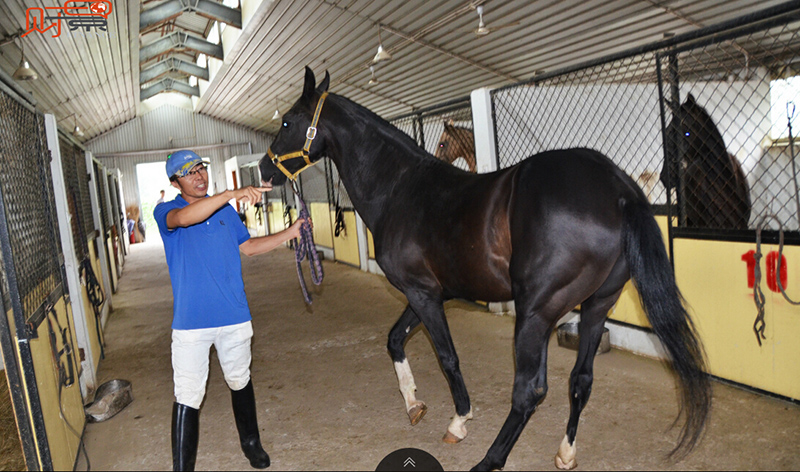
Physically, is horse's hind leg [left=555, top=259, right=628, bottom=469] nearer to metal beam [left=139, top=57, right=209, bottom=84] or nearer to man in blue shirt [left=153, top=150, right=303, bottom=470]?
man in blue shirt [left=153, top=150, right=303, bottom=470]

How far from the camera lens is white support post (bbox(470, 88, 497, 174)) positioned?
15.5ft

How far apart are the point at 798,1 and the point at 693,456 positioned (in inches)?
82.6

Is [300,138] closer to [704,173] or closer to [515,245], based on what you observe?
[515,245]

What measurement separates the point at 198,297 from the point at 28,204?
3.83 feet

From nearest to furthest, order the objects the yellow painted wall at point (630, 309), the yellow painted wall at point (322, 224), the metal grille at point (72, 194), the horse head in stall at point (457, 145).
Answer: the yellow painted wall at point (630, 309) < the metal grille at point (72, 194) < the horse head in stall at point (457, 145) < the yellow painted wall at point (322, 224)

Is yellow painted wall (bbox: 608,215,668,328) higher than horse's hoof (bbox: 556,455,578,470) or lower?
higher

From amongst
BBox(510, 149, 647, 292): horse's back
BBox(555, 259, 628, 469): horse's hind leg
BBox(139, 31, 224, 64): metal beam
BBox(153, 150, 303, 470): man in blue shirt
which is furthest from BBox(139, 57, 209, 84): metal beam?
BBox(555, 259, 628, 469): horse's hind leg

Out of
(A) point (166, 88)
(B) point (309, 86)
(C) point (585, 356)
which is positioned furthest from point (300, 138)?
(A) point (166, 88)

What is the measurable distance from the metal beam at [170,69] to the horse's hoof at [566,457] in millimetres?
17204

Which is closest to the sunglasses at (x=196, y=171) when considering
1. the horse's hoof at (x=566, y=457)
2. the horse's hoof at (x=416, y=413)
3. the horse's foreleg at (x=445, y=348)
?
the horse's foreleg at (x=445, y=348)

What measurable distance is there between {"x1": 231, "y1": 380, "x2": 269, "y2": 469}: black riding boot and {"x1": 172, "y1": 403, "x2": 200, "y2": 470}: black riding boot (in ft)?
0.84

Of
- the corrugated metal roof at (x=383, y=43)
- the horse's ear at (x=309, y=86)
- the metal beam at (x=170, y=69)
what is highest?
the metal beam at (x=170, y=69)

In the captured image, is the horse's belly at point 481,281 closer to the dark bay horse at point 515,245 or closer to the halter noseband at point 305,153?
the dark bay horse at point 515,245

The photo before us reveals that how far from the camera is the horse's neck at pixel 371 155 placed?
2.85 m
